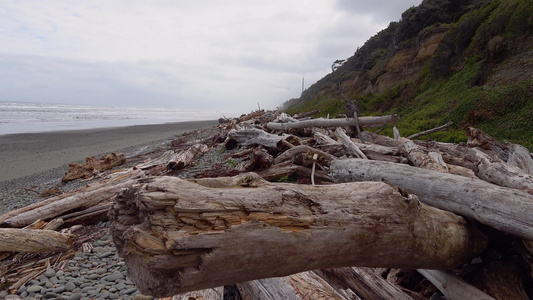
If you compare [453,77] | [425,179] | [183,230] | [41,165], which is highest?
[453,77]

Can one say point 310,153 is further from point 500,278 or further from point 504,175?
point 500,278

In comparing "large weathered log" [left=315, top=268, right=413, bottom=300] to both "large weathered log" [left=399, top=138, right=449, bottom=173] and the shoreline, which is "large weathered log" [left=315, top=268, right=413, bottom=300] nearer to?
"large weathered log" [left=399, top=138, right=449, bottom=173]

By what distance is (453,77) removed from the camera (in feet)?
47.5

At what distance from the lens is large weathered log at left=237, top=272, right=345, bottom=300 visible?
2322mm

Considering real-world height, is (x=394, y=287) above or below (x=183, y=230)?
below

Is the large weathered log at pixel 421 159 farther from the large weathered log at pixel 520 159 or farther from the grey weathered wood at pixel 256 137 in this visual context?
the grey weathered wood at pixel 256 137

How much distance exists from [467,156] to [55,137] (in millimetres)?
Answer: 23137

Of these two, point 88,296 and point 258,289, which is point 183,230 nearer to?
point 258,289

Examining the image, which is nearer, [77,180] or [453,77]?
[77,180]

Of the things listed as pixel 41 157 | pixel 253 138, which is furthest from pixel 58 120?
pixel 253 138

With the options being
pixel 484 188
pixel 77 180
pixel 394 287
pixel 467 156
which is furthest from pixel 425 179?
pixel 77 180

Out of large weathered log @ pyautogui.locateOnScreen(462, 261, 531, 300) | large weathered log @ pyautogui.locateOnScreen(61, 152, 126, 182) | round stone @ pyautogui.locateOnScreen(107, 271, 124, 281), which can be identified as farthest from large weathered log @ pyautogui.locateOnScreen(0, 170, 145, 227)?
large weathered log @ pyautogui.locateOnScreen(462, 261, 531, 300)

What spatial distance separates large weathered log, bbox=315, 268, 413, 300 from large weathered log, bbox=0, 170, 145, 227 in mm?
4376

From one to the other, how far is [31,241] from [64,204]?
1.35 metres
